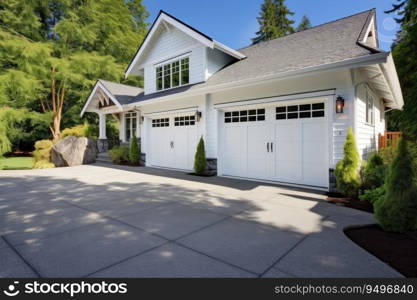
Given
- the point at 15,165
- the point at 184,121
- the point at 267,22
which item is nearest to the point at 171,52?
the point at 184,121

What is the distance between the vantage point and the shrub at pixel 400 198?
11.0 ft

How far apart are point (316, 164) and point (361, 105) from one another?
1968 mm

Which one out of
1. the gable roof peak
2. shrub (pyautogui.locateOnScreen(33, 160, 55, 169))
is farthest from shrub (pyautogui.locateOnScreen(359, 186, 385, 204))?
shrub (pyautogui.locateOnScreen(33, 160, 55, 169))

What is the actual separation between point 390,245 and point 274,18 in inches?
1198

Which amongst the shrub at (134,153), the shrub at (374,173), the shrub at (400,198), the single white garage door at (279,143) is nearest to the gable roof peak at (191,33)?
the single white garage door at (279,143)

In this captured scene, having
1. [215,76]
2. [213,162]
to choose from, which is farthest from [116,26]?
Answer: [213,162]

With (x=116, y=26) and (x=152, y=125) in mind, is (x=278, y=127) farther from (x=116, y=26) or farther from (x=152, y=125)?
(x=116, y=26)

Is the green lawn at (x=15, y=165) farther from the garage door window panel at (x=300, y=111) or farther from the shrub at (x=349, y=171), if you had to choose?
the shrub at (x=349, y=171)

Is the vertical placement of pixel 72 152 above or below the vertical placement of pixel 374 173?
above

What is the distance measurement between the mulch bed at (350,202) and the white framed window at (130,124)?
11115 mm

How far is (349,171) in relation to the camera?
18.4 feet

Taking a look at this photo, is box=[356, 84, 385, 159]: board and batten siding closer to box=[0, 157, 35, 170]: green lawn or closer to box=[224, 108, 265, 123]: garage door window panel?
box=[224, 108, 265, 123]: garage door window panel

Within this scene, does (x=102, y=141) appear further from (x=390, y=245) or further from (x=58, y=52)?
(x=390, y=245)

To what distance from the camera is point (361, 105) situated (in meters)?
6.39
